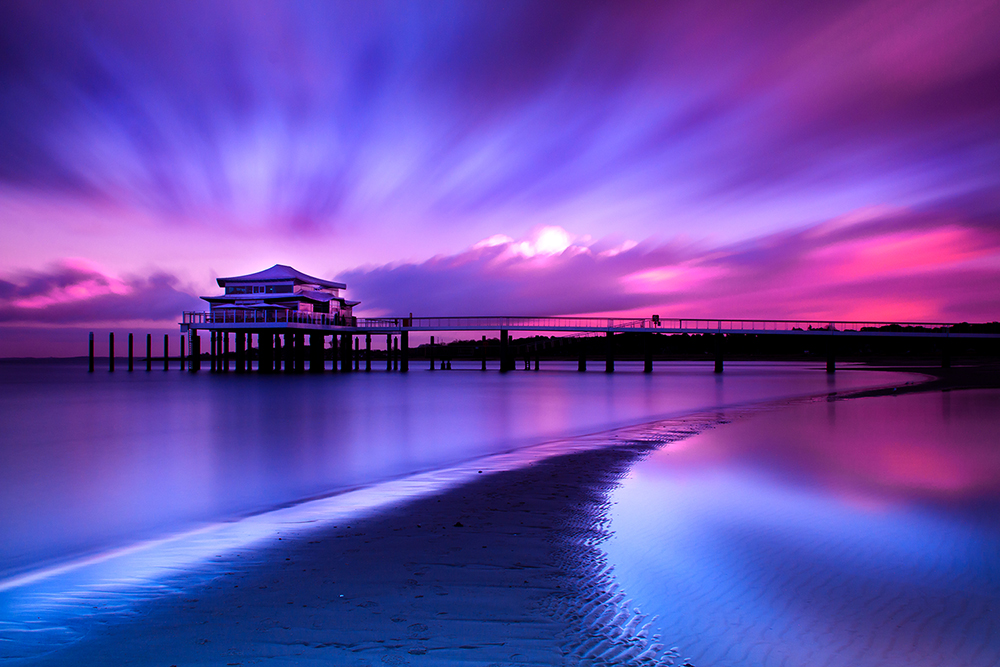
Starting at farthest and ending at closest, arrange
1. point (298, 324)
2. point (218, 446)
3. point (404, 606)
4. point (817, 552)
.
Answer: point (298, 324) < point (218, 446) < point (817, 552) < point (404, 606)

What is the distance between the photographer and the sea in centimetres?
346

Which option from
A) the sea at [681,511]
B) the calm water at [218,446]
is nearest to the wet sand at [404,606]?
the sea at [681,511]

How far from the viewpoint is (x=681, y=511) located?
596 centimetres

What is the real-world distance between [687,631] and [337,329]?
44049mm

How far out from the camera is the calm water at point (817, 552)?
321cm

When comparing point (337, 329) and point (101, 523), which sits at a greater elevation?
point (337, 329)

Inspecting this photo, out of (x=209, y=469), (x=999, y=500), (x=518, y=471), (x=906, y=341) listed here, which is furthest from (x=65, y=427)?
(x=906, y=341)

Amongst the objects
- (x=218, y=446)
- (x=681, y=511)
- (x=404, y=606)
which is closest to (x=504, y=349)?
(x=218, y=446)

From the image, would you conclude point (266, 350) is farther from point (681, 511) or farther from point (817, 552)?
point (817, 552)

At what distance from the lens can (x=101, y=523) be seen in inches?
256

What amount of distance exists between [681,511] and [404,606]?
3.47 metres

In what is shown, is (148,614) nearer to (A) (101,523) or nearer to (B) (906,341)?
(A) (101,523)

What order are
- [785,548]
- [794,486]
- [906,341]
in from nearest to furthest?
[785,548] < [794,486] < [906,341]

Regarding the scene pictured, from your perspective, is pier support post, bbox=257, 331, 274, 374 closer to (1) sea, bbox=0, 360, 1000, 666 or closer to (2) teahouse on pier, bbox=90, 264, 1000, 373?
(2) teahouse on pier, bbox=90, 264, 1000, 373
